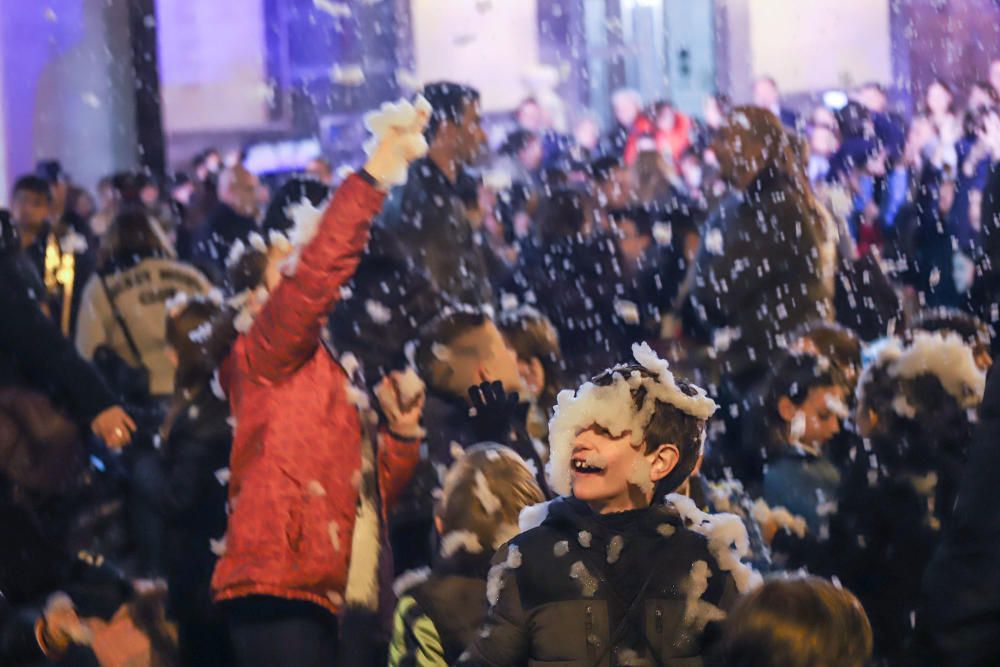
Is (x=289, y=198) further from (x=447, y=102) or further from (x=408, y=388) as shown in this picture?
(x=447, y=102)

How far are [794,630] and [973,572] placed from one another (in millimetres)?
744

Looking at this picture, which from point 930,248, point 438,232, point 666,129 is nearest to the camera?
point 438,232

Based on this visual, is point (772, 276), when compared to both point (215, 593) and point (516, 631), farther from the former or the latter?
point (516, 631)

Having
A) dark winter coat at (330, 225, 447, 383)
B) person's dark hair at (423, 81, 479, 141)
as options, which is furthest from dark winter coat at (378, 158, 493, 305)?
dark winter coat at (330, 225, 447, 383)

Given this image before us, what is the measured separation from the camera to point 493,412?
15.1ft

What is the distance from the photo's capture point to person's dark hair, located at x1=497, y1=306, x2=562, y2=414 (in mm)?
5461

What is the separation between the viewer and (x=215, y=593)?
430cm

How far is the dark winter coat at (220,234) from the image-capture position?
8.11m

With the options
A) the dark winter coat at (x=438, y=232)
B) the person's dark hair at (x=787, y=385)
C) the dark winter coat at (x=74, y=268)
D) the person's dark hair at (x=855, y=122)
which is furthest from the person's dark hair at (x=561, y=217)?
the person's dark hair at (x=855, y=122)

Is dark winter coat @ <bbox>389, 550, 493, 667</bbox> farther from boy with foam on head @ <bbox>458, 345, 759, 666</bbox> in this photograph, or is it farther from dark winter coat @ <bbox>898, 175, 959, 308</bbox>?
dark winter coat @ <bbox>898, 175, 959, 308</bbox>

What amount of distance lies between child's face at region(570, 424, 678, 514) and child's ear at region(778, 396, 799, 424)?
1678 mm

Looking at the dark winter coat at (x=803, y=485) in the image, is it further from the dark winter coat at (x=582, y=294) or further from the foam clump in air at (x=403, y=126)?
the dark winter coat at (x=582, y=294)

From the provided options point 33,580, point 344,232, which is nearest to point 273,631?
point 33,580

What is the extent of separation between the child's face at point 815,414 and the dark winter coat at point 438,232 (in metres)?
1.72
